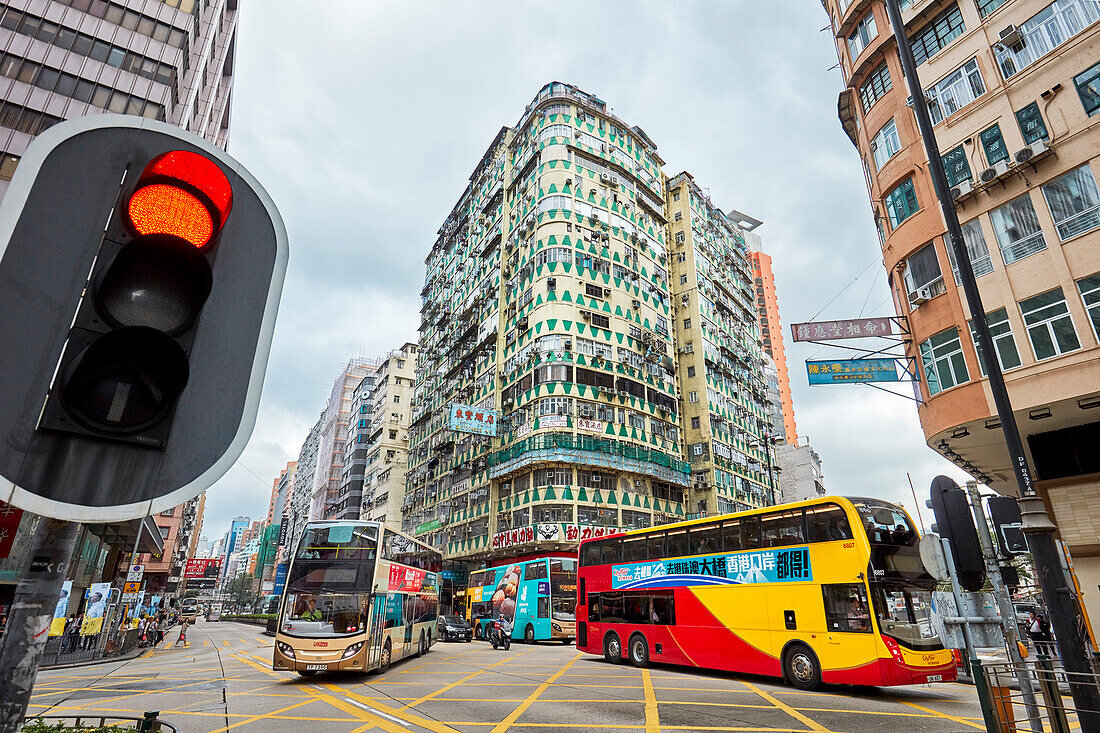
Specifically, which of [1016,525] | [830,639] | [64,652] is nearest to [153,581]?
[64,652]

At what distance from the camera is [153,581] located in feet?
178

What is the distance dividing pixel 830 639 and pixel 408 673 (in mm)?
10625

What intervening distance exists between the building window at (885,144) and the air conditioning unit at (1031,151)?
3.51 m

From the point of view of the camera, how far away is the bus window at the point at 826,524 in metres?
12.4

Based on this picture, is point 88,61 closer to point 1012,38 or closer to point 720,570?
point 720,570

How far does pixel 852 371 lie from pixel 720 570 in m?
6.12

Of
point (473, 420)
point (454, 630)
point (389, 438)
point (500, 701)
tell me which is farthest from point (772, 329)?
point (500, 701)

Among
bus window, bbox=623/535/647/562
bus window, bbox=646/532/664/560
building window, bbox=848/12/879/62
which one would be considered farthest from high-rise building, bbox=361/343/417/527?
building window, bbox=848/12/879/62

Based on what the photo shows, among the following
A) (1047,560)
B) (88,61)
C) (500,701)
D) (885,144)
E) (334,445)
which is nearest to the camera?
(1047,560)

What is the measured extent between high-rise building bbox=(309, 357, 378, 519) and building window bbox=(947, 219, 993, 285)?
77537mm

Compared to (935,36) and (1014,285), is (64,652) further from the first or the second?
(935,36)

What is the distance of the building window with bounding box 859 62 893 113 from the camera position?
1833cm

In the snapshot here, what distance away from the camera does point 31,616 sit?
1.81m

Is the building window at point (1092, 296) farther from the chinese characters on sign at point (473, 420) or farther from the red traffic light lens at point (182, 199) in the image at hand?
the chinese characters on sign at point (473, 420)
